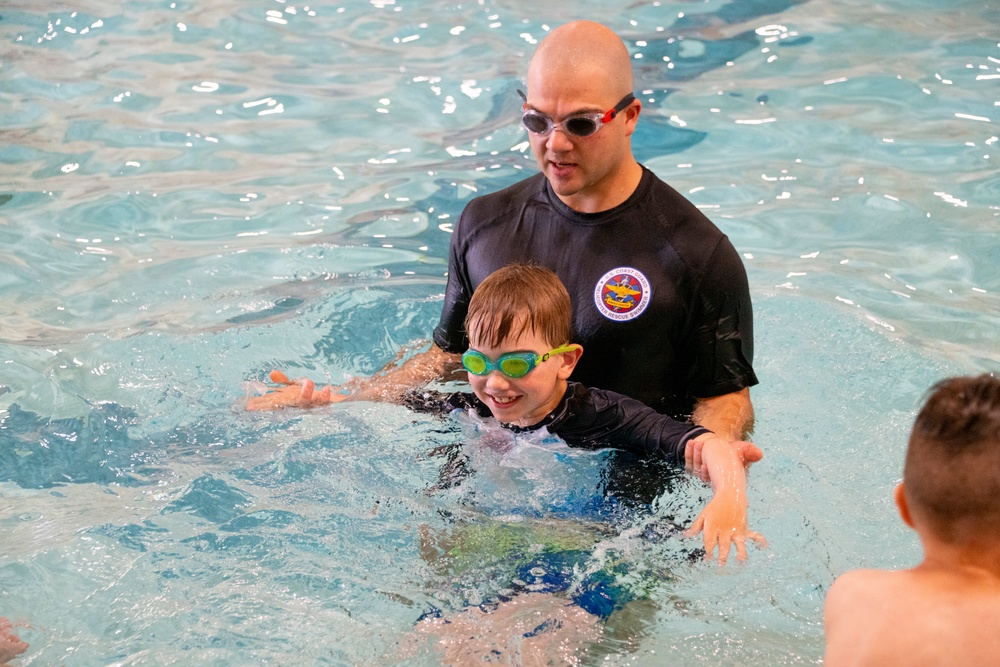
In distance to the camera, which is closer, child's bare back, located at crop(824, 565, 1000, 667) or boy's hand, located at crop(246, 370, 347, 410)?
child's bare back, located at crop(824, 565, 1000, 667)

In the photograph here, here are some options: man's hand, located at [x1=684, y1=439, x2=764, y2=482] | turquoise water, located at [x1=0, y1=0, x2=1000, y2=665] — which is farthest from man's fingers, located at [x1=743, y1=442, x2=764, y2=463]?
turquoise water, located at [x1=0, y1=0, x2=1000, y2=665]

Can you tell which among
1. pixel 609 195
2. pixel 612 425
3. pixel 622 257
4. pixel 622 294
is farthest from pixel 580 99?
pixel 612 425

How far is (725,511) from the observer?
290 centimetres

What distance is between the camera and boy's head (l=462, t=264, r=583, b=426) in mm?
3488

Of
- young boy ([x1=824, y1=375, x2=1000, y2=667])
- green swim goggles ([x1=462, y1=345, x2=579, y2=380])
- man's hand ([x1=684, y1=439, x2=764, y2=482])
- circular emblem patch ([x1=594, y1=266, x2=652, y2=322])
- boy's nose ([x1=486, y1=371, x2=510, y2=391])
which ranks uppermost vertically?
young boy ([x1=824, y1=375, x2=1000, y2=667])

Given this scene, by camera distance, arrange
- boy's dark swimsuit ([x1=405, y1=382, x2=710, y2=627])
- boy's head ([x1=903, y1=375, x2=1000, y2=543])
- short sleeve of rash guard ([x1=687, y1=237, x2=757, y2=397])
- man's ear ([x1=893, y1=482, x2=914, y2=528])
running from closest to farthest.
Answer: boy's head ([x1=903, y1=375, x2=1000, y2=543])
man's ear ([x1=893, y1=482, x2=914, y2=528])
boy's dark swimsuit ([x1=405, y1=382, x2=710, y2=627])
short sleeve of rash guard ([x1=687, y1=237, x2=757, y2=397])

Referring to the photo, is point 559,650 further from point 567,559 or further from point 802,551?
point 802,551

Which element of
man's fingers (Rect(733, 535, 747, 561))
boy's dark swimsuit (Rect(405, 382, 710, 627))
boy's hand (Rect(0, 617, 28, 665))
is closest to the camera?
man's fingers (Rect(733, 535, 747, 561))

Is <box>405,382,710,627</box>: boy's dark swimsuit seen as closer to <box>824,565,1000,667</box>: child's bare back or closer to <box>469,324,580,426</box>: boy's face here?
<box>469,324,580,426</box>: boy's face

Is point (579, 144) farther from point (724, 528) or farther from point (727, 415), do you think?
point (724, 528)

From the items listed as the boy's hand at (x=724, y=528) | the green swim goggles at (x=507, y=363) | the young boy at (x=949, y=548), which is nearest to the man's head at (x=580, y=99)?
the green swim goggles at (x=507, y=363)

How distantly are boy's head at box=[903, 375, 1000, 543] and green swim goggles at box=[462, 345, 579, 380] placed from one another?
1479mm

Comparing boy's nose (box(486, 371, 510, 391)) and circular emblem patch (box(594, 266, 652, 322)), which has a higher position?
circular emblem patch (box(594, 266, 652, 322))

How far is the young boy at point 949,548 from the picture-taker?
2.09m
